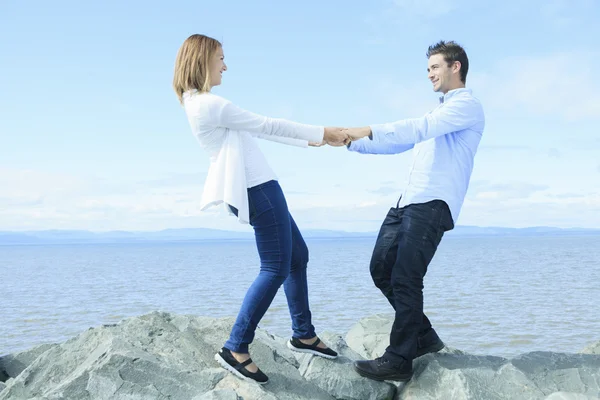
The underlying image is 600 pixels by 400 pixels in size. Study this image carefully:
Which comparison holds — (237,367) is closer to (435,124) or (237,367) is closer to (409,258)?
(409,258)

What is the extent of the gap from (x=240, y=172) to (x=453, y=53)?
166 cm

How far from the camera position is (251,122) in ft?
11.9

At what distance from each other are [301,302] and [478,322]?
27.6ft

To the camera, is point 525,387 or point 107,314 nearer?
point 525,387

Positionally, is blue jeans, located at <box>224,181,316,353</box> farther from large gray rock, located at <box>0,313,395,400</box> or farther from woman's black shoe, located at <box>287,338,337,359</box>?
woman's black shoe, located at <box>287,338,337,359</box>

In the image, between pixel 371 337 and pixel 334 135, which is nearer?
pixel 334 135

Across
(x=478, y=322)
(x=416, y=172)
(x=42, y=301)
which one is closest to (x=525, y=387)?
Answer: (x=416, y=172)

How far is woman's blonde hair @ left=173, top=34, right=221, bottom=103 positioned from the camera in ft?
11.9

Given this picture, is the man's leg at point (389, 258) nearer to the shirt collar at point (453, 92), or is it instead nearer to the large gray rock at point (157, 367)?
the large gray rock at point (157, 367)

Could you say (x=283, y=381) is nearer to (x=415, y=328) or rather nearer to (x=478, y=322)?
(x=415, y=328)

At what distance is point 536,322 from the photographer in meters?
11.6

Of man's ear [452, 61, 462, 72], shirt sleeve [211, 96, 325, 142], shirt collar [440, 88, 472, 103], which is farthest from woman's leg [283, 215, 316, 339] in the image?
man's ear [452, 61, 462, 72]

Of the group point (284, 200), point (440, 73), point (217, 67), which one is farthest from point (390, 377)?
point (217, 67)

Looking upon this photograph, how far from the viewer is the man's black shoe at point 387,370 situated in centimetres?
399
